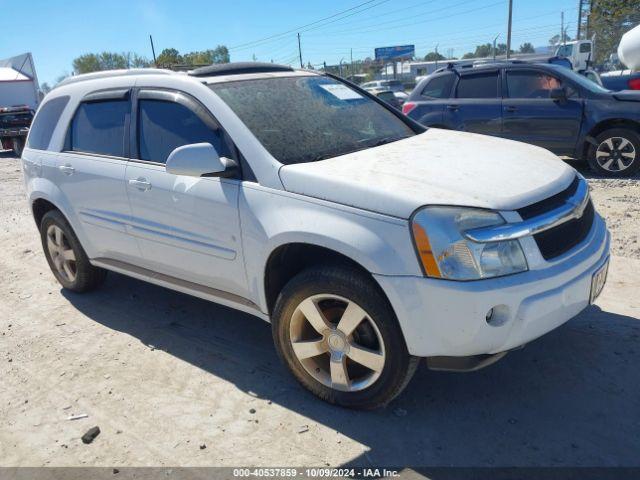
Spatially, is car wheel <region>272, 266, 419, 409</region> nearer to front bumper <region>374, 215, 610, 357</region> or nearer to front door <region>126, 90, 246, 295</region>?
front bumper <region>374, 215, 610, 357</region>

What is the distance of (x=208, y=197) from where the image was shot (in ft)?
10.5

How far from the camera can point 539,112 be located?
808 centimetres

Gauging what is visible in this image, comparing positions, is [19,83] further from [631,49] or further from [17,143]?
[631,49]

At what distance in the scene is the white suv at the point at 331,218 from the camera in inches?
96.8

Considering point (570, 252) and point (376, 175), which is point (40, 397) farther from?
point (570, 252)

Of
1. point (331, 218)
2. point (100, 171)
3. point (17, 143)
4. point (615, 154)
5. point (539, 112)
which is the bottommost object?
point (17, 143)

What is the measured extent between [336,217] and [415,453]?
1193 mm

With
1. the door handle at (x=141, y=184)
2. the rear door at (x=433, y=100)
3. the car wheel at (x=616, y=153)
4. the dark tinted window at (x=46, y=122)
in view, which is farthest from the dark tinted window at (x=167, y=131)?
the car wheel at (x=616, y=153)

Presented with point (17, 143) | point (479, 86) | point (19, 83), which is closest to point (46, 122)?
point (479, 86)

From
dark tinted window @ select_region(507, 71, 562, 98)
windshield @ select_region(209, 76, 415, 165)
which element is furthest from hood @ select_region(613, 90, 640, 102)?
windshield @ select_region(209, 76, 415, 165)

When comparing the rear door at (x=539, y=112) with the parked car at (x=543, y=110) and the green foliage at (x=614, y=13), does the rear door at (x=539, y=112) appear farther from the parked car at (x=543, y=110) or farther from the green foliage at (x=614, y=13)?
the green foliage at (x=614, y=13)

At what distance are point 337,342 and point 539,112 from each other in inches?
258

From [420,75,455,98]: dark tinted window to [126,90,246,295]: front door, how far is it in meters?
6.25

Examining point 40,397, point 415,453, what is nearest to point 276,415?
point 415,453
